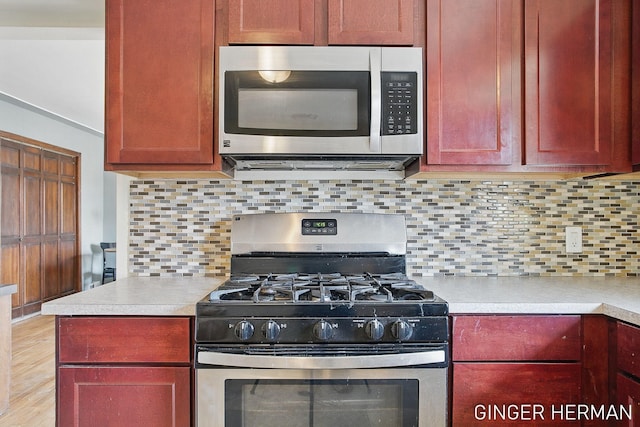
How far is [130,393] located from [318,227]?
0.96 m

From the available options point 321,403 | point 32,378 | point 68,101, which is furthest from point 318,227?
point 68,101

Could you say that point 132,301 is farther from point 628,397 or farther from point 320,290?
point 628,397

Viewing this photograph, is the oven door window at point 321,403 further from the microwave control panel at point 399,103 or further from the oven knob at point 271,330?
the microwave control panel at point 399,103

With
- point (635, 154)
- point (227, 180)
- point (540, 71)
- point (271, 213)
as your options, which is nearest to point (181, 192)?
point (227, 180)

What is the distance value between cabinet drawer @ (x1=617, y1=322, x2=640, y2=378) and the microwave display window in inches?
43.6

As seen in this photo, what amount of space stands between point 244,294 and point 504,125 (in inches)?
47.1

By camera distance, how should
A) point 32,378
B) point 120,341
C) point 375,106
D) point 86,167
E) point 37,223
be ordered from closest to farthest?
1. point 120,341
2. point 375,106
3. point 32,378
4. point 37,223
5. point 86,167

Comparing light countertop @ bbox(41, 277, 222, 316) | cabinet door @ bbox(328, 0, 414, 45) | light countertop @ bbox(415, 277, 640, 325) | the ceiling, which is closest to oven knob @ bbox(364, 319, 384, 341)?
light countertop @ bbox(415, 277, 640, 325)

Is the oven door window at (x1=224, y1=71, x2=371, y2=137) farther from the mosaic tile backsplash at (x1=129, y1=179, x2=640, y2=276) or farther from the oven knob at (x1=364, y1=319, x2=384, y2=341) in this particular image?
the oven knob at (x1=364, y1=319, x2=384, y2=341)

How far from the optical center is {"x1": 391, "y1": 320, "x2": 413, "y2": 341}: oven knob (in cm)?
130

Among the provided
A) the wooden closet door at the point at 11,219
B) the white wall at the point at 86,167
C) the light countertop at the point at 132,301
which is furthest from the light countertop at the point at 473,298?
the white wall at the point at 86,167

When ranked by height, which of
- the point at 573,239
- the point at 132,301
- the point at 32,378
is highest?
the point at 573,239

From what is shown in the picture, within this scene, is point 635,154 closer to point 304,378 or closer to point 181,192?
point 304,378

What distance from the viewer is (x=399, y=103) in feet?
5.28
